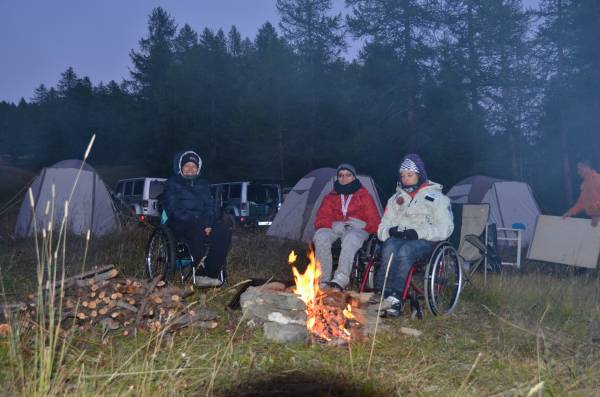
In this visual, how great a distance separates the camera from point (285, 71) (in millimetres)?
26969

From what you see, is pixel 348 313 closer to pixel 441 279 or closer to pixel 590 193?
pixel 441 279

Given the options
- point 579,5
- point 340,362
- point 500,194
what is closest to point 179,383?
point 340,362

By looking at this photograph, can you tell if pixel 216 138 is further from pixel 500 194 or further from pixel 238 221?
pixel 500 194

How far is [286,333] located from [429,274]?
1305mm

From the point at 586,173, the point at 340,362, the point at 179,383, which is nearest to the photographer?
the point at 179,383

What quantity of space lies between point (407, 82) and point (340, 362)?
57.4 feet

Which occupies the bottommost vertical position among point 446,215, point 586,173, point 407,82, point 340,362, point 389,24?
point 340,362

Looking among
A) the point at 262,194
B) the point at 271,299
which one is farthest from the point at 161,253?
the point at 262,194

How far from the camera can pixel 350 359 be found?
3348 millimetres

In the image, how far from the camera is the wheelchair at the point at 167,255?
5.07m

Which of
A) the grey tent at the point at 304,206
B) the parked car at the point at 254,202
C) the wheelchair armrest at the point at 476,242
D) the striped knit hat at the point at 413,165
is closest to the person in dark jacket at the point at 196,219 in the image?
the striped knit hat at the point at 413,165

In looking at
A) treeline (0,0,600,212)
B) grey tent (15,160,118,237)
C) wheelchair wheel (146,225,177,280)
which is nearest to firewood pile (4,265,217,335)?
wheelchair wheel (146,225,177,280)

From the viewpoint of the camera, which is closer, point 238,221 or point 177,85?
point 238,221

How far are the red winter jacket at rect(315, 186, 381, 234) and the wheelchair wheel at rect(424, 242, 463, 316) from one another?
0.73m
